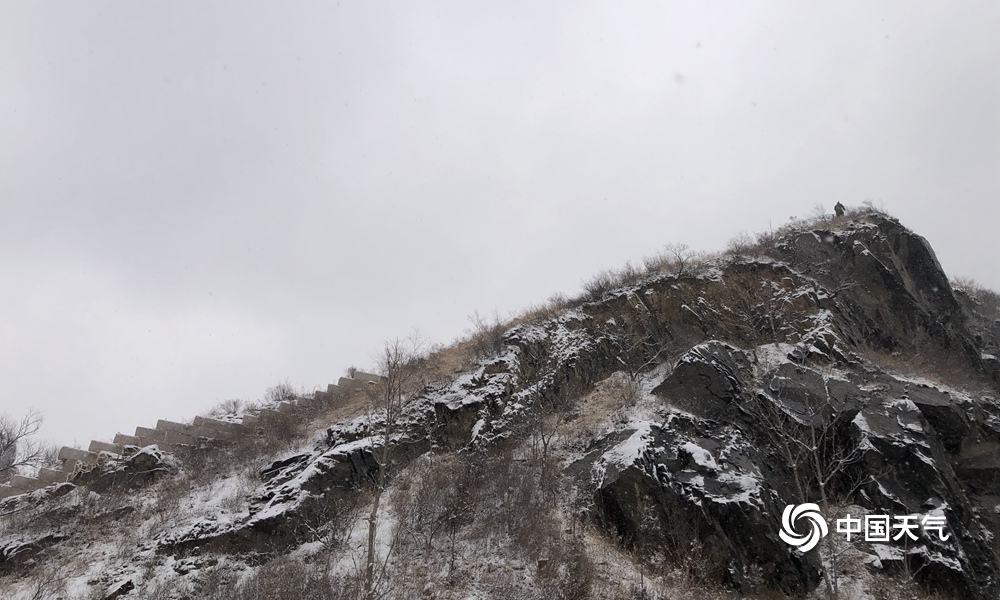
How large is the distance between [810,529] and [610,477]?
17.7 feet

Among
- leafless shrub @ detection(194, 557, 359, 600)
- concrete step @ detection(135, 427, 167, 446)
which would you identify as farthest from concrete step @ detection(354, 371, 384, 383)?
leafless shrub @ detection(194, 557, 359, 600)

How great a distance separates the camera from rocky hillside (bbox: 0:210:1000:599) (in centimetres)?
1283

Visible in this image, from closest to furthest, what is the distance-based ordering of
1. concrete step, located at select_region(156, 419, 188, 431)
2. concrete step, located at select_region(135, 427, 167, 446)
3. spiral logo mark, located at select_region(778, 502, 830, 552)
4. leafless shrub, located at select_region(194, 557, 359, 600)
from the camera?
leafless shrub, located at select_region(194, 557, 359, 600)
spiral logo mark, located at select_region(778, 502, 830, 552)
concrete step, located at select_region(135, 427, 167, 446)
concrete step, located at select_region(156, 419, 188, 431)

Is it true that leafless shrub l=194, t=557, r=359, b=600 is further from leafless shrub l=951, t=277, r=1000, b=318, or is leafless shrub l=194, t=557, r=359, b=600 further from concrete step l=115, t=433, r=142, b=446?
leafless shrub l=951, t=277, r=1000, b=318

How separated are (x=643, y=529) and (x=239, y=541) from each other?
1117 centimetres

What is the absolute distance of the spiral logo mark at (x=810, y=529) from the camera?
13.3 m

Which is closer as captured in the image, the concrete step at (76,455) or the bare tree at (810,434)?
the bare tree at (810,434)

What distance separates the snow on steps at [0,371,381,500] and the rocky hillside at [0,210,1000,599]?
1.57ft

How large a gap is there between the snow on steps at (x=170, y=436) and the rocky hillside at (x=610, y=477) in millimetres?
477

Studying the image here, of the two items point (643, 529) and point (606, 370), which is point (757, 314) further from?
point (643, 529)

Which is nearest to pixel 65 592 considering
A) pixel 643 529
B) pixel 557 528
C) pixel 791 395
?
pixel 557 528

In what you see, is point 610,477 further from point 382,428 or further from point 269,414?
point 269,414

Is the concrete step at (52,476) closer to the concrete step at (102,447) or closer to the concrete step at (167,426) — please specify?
the concrete step at (102,447)

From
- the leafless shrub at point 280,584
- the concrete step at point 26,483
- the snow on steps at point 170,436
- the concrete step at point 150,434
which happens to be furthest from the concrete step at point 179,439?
the leafless shrub at point 280,584
